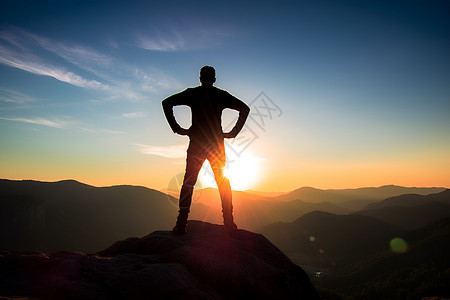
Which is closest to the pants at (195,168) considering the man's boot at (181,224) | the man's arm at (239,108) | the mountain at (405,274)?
the man's boot at (181,224)

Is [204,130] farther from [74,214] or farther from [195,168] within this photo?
[74,214]

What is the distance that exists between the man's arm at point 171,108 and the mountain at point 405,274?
147 ft

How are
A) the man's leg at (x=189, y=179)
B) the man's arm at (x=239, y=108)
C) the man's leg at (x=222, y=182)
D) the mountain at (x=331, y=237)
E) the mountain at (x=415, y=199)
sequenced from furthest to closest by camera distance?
the mountain at (x=415, y=199), the mountain at (x=331, y=237), the man's arm at (x=239, y=108), the man's leg at (x=222, y=182), the man's leg at (x=189, y=179)

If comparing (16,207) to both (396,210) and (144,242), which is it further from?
(396,210)

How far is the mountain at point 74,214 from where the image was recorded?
93750 millimetres

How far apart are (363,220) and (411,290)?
7641 cm

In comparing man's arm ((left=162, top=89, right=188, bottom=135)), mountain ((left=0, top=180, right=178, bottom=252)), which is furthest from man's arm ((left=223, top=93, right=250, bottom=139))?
mountain ((left=0, top=180, right=178, bottom=252))

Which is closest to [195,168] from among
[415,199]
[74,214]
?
[74,214]

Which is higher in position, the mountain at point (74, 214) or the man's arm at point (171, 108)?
the man's arm at point (171, 108)

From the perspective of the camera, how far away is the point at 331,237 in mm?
105250

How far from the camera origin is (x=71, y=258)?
3.17 metres

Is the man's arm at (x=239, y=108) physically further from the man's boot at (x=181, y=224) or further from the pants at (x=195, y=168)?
the man's boot at (x=181, y=224)

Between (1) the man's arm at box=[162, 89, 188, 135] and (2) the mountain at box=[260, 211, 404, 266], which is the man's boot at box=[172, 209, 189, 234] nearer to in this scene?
(1) the man's arm at box=[162, 89, 188, 135]

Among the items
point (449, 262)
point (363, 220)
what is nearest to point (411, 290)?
point (449, 262)
